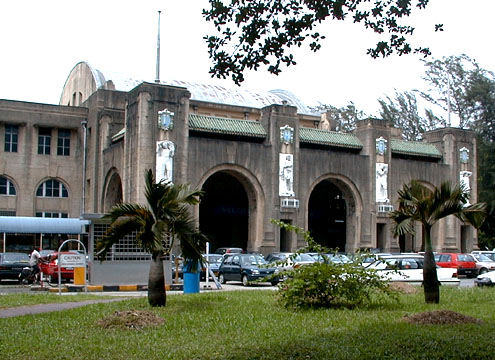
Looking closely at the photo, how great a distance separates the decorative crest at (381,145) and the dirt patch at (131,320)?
38.9m

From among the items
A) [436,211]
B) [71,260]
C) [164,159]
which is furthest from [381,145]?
[436,211]

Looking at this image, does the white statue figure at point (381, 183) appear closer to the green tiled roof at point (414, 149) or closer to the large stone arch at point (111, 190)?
the green tiled roof at point (414, 149)

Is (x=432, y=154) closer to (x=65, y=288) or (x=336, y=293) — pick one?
(x=65, y=288)

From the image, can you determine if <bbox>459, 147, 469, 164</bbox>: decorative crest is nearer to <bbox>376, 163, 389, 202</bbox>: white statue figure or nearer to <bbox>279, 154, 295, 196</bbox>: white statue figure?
<bbox>376, 163, 389, 202</bbox>: white statue figure

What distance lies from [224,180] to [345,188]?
9.64 m

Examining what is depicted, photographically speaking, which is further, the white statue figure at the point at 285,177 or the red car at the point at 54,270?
the white statue figure at the point at 285,177

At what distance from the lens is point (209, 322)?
1334 cm

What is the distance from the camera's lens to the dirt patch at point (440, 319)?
12656 millimetres

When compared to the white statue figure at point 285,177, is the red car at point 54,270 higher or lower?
lower

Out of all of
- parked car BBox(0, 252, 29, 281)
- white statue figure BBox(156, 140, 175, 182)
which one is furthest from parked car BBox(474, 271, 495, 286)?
white statue figure BBox(156, 140, 175, 182)

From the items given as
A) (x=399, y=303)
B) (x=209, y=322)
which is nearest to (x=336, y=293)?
(x=399, y=303)

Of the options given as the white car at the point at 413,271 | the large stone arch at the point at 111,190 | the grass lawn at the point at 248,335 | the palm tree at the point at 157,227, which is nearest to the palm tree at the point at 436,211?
the grass lawn at the point at 248,335

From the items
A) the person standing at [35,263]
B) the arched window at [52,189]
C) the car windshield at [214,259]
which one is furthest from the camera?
the arched window at [52,189]

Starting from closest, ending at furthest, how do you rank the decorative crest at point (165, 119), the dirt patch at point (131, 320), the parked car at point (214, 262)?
the dirt patch at point (131, 320) < the parked car at point (214, 262) < the decorative crest at point (165, 119)
